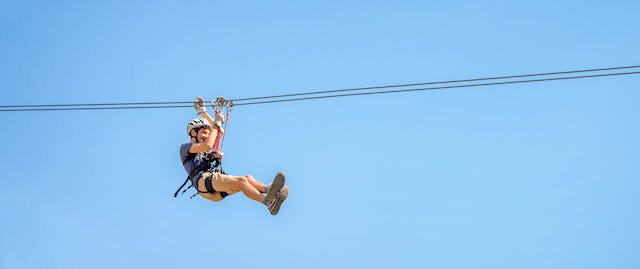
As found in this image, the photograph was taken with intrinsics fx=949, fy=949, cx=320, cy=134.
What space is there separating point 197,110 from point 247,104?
0.56 metres

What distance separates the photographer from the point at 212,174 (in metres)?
10.5

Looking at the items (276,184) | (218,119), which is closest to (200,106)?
(218,119)

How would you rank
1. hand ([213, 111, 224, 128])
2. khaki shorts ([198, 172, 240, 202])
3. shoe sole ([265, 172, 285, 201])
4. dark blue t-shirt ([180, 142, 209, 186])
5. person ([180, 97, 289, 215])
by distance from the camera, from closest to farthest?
shoe sole ([265, 172, 285, 201]), person ([180, 97, 289, 215]), khaki shorts ([198, 172, 240, 202]), hand ([213, 111, 224, 128]), dark blue t-shirt ([180, 142, 209, 186])

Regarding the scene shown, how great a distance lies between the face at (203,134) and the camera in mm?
10800

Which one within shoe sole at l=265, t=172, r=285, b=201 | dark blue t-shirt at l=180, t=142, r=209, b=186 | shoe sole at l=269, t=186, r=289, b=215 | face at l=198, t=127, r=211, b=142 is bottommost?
shoe sole at l=269, t=186, r=289, b=215

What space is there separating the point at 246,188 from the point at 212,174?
626 mm

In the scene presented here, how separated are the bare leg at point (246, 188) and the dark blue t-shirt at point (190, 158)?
667mm

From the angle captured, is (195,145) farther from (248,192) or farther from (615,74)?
(615,74)

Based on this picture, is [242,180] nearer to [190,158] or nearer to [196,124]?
[190,158]

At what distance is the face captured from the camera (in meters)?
10.8

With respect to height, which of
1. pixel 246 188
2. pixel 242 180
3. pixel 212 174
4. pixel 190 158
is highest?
pixel 190 158

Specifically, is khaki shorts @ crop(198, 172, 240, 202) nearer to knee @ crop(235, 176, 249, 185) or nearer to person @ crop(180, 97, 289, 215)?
person @ crop(180, 97, 289, 215)

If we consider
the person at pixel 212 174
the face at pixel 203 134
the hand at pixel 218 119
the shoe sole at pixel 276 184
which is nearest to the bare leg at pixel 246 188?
the person at pixel 212 174

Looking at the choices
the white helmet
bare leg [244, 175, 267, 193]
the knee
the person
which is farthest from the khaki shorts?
the white helmet
